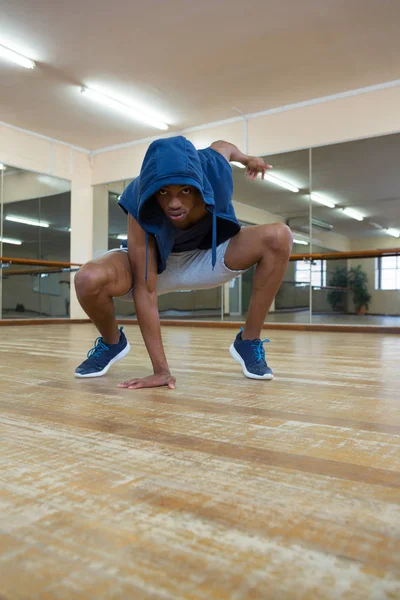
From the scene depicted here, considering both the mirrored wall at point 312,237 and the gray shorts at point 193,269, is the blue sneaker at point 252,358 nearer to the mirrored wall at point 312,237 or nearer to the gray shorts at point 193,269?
the gray shorts at point 193,269

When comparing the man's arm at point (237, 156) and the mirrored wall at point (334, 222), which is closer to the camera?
the man's arm at point (237, 156)

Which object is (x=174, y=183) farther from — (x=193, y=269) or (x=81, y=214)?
(x=81, y=214)

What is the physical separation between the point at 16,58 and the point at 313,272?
145 inches

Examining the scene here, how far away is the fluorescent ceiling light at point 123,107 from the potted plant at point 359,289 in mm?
3017

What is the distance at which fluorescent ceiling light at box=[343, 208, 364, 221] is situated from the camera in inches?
204

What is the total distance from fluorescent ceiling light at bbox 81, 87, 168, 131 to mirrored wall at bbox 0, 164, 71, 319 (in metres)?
1.73

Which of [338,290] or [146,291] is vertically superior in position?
[338,290]

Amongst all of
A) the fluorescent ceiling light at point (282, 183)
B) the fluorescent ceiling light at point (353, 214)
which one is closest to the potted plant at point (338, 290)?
the fluorescent ceiling light at point (353, 214)

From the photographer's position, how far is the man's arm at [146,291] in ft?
4.49

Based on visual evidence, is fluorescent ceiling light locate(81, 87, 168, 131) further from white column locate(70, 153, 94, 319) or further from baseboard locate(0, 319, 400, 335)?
baseboard locate(0, 319, 400, 335)

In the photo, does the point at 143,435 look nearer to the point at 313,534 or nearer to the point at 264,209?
the point at 313,534

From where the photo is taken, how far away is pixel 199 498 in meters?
0.52

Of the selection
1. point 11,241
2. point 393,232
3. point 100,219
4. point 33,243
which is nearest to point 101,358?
point 393,232

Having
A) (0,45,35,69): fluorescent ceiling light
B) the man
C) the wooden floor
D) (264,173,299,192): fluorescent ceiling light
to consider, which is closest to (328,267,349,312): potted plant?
(264,173,299,192): fluorescent ceiling light
